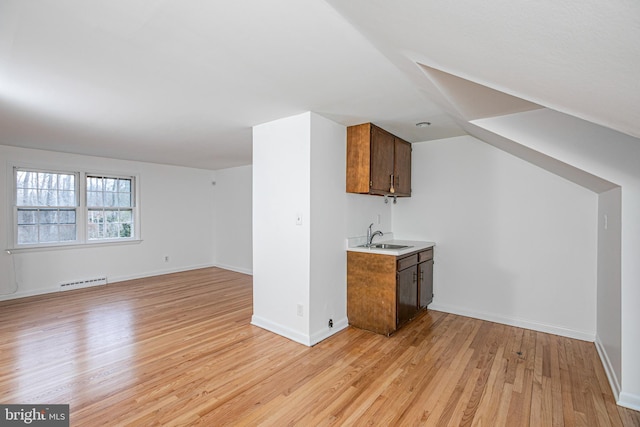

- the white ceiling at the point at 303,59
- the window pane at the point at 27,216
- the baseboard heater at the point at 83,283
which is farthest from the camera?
the baseboard heater at the point at 83,283

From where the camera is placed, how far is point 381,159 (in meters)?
3.50

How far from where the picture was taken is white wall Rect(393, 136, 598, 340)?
3152mm

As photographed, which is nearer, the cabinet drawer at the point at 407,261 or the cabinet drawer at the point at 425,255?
the cabinet drawer at the point at 407,261

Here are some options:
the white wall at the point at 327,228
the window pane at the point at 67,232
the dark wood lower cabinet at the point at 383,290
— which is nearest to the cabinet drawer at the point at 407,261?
the dark wood lower cabinet at the point at 383,290

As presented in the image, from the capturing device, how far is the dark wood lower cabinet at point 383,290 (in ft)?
10.4

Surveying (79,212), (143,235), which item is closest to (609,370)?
(143,235)

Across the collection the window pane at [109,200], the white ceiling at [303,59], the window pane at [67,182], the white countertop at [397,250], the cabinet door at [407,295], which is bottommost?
the cabinet door at [407,295]

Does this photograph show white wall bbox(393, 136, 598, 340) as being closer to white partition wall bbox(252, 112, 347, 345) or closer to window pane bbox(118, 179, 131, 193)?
white partition wall bbox(252, 112, 347, 345)

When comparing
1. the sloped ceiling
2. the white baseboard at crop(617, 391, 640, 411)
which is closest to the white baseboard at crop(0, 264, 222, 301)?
the sloped ceiling

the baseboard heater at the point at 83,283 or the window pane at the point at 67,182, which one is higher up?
the window pane at the point at 67,182

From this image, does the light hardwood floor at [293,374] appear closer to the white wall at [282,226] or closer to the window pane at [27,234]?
the white wall at [282,226]

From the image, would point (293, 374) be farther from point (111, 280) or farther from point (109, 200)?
point (109, 200)

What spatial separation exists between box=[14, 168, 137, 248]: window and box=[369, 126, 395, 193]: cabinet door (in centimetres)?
504

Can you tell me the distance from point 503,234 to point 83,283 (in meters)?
6.64
